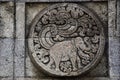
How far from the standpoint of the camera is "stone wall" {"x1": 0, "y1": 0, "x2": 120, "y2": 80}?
727 centimetres

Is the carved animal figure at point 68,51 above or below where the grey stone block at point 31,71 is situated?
above

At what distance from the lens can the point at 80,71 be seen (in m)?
7.21

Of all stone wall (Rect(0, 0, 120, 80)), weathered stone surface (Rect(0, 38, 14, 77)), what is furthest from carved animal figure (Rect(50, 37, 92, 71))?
weathered stone surface (Rect(0, 38, 14, 77))

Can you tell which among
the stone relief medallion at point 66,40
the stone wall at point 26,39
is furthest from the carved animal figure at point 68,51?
the stone wall at point 26,39

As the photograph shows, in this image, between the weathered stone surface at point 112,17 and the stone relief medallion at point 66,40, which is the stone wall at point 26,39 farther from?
the stone relief medallion at point 66,40

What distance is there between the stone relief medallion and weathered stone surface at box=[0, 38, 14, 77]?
1.09 ft

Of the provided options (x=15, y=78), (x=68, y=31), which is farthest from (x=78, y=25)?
(x=15, y=78)

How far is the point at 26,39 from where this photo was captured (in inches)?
293

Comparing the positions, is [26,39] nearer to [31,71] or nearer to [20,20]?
[20,20]

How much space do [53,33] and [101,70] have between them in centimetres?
100

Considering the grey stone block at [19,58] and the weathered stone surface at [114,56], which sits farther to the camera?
the grey stone block at [19,58]

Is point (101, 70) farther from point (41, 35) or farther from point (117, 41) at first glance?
point (41, 35)

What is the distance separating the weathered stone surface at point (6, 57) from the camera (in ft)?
24.0

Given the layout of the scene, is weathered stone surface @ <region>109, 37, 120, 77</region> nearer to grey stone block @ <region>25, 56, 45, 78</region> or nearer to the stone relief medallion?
the stone relief medallion
